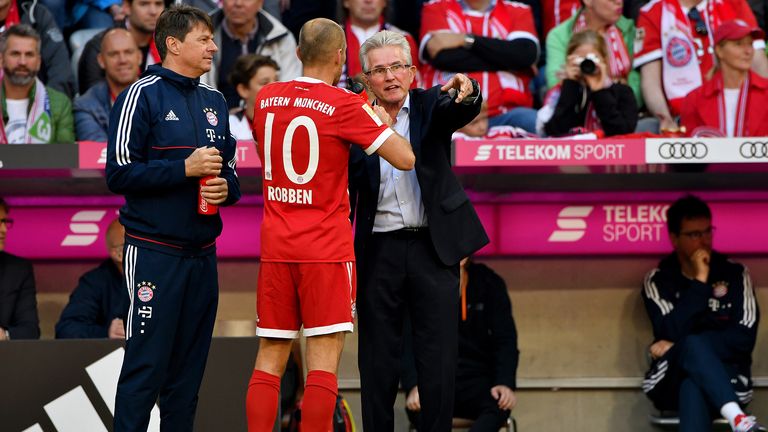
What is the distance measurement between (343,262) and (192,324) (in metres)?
0.72

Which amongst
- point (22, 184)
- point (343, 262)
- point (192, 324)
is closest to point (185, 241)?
point (192, 324)

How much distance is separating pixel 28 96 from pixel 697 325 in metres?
4.48

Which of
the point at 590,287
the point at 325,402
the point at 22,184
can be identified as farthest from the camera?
the point at 590,287

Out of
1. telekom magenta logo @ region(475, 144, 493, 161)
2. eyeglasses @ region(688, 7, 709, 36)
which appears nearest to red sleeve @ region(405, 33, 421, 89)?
telekom magenta logo @ region(475, 144, 493, 161)

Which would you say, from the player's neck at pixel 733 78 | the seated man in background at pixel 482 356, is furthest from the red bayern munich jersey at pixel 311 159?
the player's neck at pixel 733 78

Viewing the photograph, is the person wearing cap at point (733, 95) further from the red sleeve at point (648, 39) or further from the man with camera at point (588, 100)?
the red sleeve at point (648, 39)

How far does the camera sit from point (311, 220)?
4613 millimetres

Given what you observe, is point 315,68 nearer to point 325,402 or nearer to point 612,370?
point 325,402

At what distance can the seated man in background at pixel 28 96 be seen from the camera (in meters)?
7.38

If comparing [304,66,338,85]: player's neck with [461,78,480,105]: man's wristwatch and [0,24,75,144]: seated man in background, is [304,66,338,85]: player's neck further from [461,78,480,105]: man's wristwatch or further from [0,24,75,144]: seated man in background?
[0,24,75,144]: seated man in background

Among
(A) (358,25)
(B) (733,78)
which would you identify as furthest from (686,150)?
(A) (358,25)

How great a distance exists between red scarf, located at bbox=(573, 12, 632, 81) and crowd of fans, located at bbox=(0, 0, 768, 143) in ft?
0.03

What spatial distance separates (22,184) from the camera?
23.7 ft

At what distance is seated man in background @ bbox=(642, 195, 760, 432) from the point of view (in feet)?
22.1
